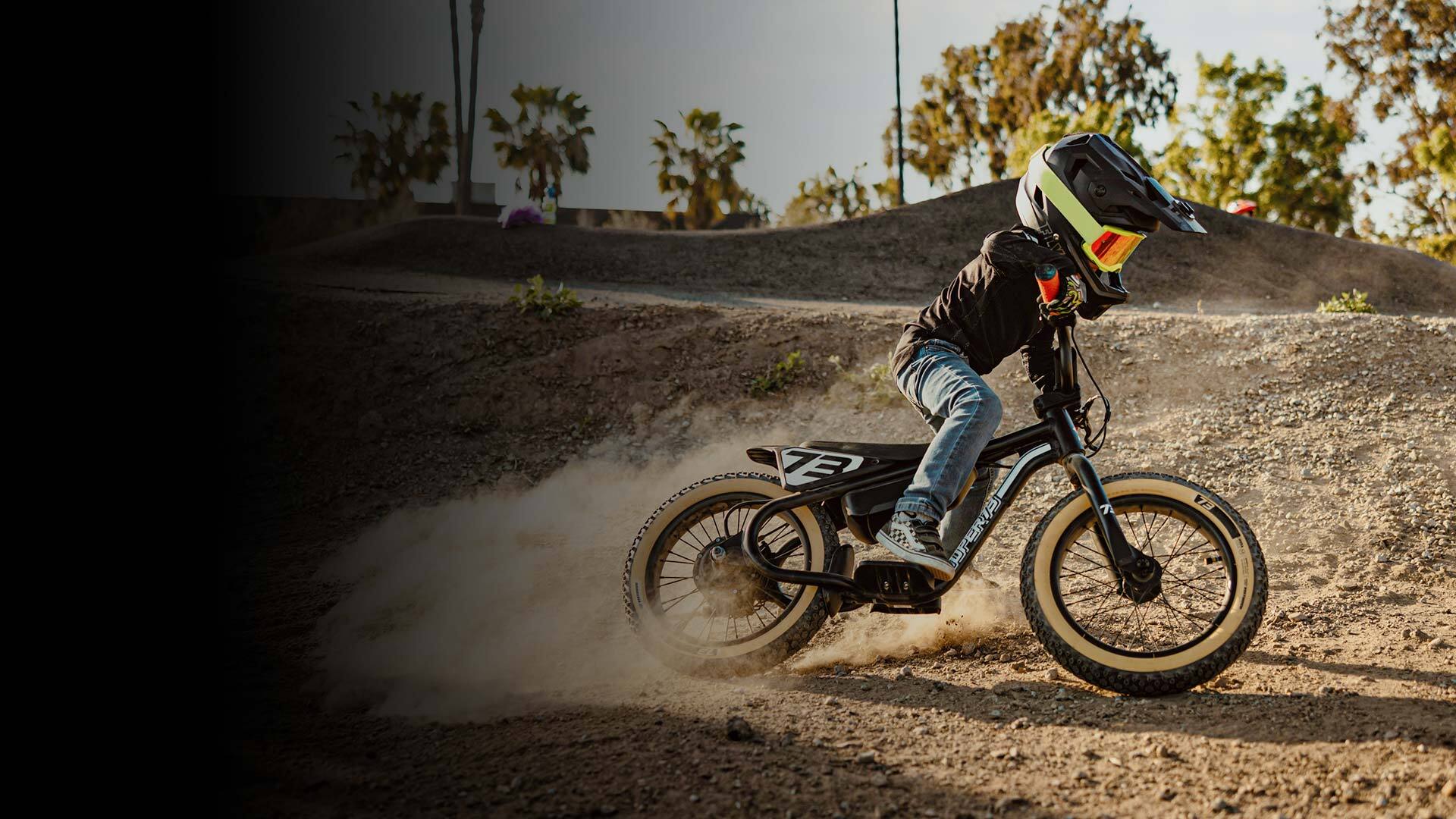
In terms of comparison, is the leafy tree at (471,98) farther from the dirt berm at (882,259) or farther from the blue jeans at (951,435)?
the blue jeans at (951,435)

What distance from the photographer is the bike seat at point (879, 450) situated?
4.32 m

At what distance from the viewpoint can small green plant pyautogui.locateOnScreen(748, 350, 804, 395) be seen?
31.3 ft

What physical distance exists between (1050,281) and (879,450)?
1050 mm

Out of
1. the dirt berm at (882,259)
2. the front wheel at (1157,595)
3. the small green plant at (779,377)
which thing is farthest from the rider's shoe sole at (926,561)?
the dirt berm at (882,259)

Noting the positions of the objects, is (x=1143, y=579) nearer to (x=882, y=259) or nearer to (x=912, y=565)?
(x=912, y=565)

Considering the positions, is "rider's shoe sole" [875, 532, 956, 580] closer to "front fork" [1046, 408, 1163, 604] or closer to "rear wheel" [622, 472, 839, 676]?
"rear wheel" [622, 472, 839, 676]

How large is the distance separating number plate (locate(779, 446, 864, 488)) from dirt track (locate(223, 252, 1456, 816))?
93 centimetres

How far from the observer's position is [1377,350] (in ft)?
29.5

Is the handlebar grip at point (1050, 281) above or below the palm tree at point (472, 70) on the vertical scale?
below

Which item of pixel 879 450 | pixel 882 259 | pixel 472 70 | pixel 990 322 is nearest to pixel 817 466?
pixel 879 450

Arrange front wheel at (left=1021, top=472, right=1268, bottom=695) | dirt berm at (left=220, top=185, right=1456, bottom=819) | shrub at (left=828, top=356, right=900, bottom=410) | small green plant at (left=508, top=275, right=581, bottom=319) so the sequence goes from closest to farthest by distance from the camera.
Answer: dirt berm at (left=220, top=185, right=1456, bottom=819) → front wheel at (left=1021, top=472, right=1268, bottom=695) → shrub at (left=828, top=356, right=900, bottom=410) → small green plant at (left=508, top=275, right=581, bottom=319)

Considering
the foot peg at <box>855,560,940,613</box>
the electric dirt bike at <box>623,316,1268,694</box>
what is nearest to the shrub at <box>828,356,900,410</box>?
the electric dirt bike at <box>623,316,1268,694</box>

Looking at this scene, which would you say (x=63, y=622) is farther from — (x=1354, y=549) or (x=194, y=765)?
(x=1354, y=549)

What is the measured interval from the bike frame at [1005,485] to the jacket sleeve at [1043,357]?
0.11 meters
